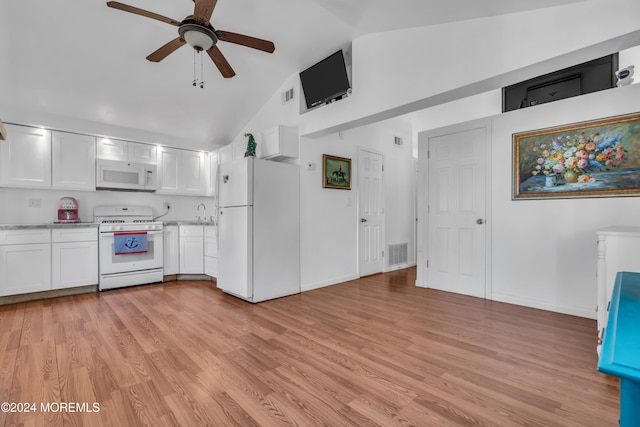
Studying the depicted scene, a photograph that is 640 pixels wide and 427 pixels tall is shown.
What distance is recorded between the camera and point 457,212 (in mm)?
3893

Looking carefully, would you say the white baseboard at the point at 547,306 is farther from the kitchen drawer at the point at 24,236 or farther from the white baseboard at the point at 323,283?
the kitchen drawer at the point at 24,236

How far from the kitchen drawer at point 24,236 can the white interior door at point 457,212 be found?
4.91 metres

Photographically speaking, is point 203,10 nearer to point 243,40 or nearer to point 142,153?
point 243,40

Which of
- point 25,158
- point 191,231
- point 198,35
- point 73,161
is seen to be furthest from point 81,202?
point 198,35

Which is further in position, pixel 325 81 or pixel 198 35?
pixel 325 81

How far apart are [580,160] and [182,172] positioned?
533 cm

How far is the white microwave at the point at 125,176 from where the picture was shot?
431 centimetres

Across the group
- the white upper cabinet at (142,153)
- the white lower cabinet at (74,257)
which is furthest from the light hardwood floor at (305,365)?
the white upper cabinet at (142,153)

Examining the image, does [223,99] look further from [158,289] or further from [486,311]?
[486,311]

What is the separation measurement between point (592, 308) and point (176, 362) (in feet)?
12.0

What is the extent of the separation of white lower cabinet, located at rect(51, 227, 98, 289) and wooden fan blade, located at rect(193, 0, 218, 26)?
3.25m

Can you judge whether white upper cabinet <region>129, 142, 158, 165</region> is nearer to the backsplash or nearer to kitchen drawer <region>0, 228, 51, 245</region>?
the backsplash

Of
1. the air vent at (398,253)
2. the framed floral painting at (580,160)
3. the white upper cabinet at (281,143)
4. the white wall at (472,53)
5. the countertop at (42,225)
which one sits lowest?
the air vent at (398,253)

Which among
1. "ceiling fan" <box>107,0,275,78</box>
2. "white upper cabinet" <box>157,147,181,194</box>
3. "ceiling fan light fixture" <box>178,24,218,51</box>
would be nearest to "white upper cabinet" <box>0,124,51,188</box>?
"white upper cabinet" <box>157,147,181,194</box>
